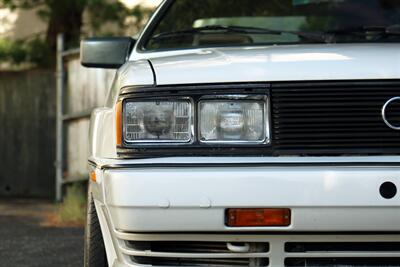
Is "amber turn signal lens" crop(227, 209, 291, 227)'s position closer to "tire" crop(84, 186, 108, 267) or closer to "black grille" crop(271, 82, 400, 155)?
"black grille" crop(271, 82, 400, 155)

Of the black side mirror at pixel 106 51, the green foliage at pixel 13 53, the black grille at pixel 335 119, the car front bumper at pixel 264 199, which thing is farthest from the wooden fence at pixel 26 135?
the black grille at pixel 335 119

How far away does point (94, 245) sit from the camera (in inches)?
139

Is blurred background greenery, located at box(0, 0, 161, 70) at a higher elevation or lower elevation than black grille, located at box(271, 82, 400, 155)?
higher

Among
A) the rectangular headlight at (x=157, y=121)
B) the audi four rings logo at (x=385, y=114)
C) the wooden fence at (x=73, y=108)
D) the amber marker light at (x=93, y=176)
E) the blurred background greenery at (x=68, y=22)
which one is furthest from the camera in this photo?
the blurred background greenery at (x=68, y=22)

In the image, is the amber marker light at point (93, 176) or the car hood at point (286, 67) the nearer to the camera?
the car hood at point (286, 67)

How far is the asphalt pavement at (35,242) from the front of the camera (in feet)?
19.4

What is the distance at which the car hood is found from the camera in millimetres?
3043

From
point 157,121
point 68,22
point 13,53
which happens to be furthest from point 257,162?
point 68,22

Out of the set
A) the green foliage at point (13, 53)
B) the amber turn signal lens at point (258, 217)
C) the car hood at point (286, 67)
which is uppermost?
the green foliage at point (13, 53)

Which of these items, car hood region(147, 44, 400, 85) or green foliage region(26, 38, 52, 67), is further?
green foliage region(26, 38, 52, 67)

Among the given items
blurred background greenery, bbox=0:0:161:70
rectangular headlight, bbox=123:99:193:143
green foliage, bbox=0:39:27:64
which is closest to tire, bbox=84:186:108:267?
rectangular headlight, bbox=123:99:193:143

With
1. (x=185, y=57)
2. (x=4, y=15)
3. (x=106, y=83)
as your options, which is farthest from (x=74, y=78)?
(x=185, y=57)

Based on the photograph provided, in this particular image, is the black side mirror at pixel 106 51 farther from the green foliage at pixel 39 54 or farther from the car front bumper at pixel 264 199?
the green foliage at pixel 39 54

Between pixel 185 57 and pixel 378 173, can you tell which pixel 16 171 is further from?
pixel 378 173
